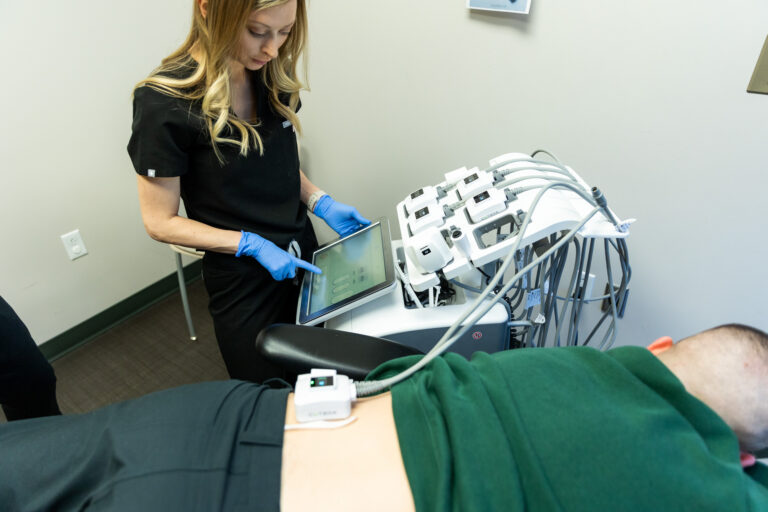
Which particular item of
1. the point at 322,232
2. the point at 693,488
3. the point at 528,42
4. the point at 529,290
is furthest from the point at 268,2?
the point at 322,232

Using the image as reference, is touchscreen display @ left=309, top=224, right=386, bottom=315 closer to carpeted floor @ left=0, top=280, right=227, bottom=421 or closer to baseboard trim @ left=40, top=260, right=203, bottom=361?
carpeted floor @ left=0, top=280, right=227, bottom=421

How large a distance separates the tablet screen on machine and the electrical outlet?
1.15 metres

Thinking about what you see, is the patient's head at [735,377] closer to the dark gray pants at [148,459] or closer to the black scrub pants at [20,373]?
the dark gray pants at [148,459]

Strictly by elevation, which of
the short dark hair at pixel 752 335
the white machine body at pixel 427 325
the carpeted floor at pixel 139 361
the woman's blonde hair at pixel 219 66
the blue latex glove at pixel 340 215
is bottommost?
the carpeted floor at pixel 139 361

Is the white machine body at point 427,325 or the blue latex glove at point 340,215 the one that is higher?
the blue latex glove at point 340,215

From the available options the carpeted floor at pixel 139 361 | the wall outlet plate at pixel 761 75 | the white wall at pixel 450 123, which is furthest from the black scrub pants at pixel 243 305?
the wall outlet plate at pixel 761 75

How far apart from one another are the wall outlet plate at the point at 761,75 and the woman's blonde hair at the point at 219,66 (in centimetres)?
100

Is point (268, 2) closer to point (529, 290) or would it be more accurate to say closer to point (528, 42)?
point (528, 42)

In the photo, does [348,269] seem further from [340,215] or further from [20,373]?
[20,373]

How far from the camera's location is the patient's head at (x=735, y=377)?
67 centimetres

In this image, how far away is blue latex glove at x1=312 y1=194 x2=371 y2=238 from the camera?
146cm

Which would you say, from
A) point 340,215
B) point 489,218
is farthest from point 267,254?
point 489,218

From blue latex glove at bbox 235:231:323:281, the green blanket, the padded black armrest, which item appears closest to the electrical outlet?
blue latex glove at bbox 235:231:323:281

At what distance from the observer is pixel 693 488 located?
57 centimetres
